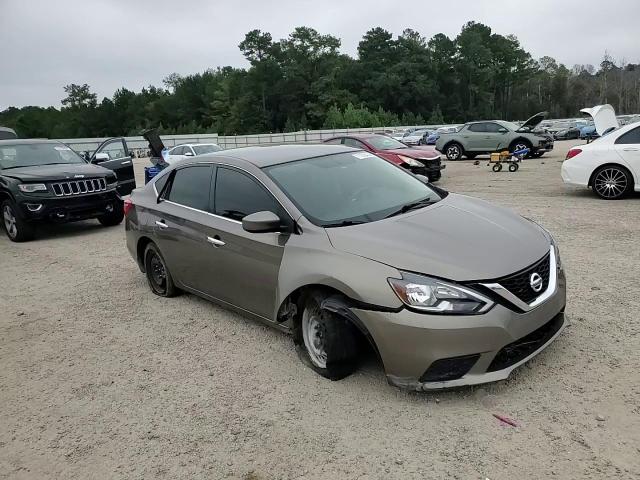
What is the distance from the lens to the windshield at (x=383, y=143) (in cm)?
1471

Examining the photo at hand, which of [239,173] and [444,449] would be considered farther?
[239,173]

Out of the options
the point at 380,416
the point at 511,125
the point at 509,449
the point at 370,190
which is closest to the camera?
the point at 509,449

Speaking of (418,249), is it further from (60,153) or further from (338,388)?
(60,153)

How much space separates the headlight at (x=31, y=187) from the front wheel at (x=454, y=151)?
17.1m

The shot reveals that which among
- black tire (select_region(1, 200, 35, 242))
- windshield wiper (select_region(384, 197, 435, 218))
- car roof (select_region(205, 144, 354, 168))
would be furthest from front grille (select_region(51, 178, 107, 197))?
windshield wiper (select_region(384, 197, 435, 218))

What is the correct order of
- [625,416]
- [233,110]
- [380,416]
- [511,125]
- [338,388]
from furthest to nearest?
[233,110], [511,125], [338,388], [380,416], [625,416]

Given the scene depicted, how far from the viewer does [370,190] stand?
4.20 metres

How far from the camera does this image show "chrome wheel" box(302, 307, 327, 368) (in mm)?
3566

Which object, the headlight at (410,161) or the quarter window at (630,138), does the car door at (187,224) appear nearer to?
the quarter window at (630,138)

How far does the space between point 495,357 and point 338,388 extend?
1051mm

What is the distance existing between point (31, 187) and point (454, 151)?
56.8 ft

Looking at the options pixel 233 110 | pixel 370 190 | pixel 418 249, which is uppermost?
pixel 233 110

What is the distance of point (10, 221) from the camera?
9266mm

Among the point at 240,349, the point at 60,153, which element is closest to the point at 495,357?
the point at 240,349
